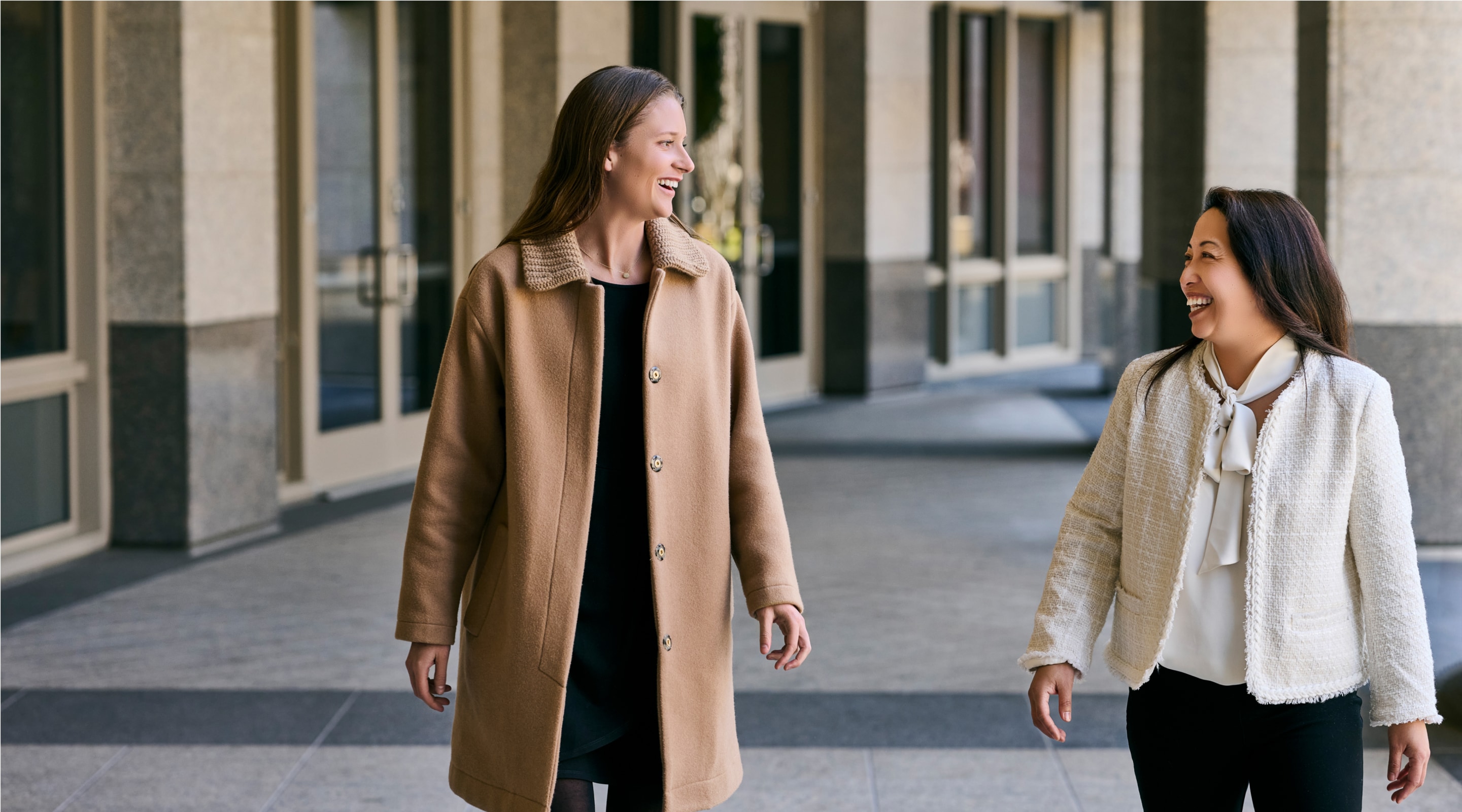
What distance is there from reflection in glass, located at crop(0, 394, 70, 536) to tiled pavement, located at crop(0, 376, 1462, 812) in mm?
664

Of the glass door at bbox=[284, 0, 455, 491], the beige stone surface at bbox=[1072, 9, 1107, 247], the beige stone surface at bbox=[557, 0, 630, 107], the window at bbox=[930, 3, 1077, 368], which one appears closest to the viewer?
the glass door at bbox=[284, 0, 455, 491]

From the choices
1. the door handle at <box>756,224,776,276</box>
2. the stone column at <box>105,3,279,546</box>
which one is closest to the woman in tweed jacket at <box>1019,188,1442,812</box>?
the stone column at <box>105,3,279,546</box>

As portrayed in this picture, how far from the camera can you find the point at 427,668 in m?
2.49

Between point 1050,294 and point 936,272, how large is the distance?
6.04ft

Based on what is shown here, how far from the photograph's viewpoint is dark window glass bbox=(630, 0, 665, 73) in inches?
438

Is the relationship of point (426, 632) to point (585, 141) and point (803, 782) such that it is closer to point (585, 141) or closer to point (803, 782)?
point (585, 141)

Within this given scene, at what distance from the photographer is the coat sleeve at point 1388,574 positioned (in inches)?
88.0

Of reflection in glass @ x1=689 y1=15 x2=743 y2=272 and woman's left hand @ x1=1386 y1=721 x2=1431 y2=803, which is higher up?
reflection in glass @ x1=689 y1=15 x2=743 y2=272

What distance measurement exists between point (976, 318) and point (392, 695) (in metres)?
11.1

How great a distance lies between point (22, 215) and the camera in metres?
6.58

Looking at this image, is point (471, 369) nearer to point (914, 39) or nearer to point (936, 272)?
point (914, 39)

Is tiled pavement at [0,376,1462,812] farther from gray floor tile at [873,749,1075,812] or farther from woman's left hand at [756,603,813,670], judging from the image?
woman's left hand at [756,603,813,670]

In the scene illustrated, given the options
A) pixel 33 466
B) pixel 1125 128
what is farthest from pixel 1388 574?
pixel 1125 128

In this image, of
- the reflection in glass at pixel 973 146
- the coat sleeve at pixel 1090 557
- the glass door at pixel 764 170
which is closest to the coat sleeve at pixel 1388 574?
the coat sleeve at pixel 1090 557
